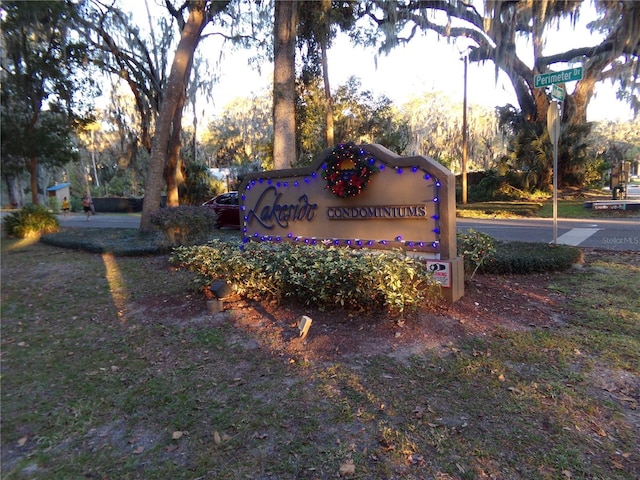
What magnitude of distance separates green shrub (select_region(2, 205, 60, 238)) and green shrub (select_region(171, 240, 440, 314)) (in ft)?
38.2

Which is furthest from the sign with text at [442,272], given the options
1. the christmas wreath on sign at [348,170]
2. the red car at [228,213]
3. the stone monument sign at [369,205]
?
the red car at [228,213]

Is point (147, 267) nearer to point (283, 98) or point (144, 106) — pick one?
point (283, 98)

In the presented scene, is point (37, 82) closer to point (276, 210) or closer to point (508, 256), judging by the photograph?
point (276, 210)

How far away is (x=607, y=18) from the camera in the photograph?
19.5m

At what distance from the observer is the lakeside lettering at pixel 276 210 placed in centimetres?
688

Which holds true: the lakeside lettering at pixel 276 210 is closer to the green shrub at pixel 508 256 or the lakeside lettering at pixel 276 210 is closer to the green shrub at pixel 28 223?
the green shrub at pixel 508 256

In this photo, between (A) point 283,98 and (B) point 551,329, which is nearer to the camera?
(B) point 551,329

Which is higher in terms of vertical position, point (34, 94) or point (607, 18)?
point (607, 18)

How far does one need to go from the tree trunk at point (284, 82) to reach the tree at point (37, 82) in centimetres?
744

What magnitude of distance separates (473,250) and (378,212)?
4.56 feet

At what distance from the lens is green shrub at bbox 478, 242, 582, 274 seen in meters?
6.95

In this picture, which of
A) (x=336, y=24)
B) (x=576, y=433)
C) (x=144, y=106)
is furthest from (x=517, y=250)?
(x=144, y=106)

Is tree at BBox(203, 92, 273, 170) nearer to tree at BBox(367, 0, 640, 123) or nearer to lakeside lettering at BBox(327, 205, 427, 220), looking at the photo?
tree at BBox(367, 0, 640, 123)

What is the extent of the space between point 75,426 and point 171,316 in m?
2.28
